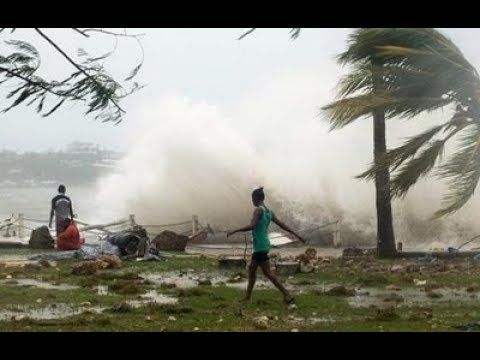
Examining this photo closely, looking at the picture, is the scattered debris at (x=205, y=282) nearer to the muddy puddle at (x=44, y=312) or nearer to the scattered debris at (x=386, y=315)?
the muddy puddle at (x=44, y=312)

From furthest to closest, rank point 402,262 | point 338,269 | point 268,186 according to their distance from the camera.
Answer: point 268,186 → point 402,262 → point 338,269

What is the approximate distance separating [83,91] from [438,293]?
299 inches

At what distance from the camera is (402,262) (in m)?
15.3

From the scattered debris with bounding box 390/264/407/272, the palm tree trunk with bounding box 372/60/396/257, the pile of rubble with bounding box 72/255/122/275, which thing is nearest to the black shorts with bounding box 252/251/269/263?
the pile of rubble with bounding box 72/255/122/275

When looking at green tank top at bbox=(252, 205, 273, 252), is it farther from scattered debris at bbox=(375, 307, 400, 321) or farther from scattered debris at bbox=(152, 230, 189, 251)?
scattered debris at bbox=(152, 230, 189, 251)

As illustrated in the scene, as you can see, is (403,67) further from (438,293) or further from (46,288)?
(46,288)

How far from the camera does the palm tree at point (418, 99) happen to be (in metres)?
11.7

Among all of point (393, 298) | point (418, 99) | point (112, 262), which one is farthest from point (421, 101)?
point (112, 262)

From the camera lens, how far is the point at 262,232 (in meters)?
9.18

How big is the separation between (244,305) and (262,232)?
0.91 metres

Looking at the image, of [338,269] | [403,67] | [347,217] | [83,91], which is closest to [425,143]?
[403,67]

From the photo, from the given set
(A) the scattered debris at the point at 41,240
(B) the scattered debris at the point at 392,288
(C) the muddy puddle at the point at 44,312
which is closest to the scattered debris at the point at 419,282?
(B) the scattered debris at the point at 392,288

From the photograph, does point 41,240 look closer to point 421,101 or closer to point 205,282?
point 205,282
